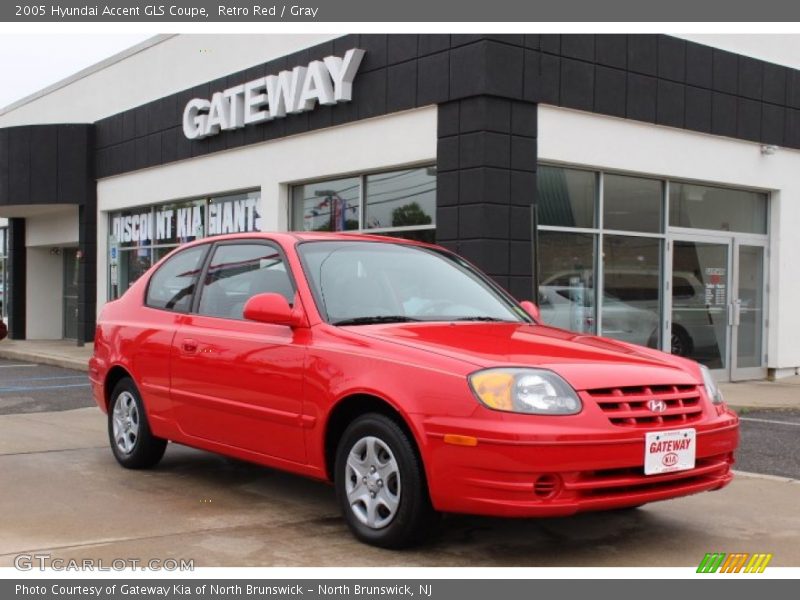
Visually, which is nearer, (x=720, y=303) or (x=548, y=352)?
(x=548, y=352)

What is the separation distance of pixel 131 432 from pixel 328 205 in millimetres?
7542

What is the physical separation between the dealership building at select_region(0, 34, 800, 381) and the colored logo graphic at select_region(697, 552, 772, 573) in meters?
3.82

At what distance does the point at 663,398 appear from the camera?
183 inches

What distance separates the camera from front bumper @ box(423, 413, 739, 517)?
426 centimetres

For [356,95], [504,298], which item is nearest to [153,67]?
[356,95]

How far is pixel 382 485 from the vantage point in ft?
15.4

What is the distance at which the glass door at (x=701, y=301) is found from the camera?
13.5 metres

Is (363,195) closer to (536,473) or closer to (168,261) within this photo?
(168,261)

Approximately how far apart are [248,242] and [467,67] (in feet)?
19.1

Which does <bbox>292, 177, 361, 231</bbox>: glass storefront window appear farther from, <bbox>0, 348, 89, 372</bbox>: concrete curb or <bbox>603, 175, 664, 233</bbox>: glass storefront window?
<bbox>0, 348, 89, 372</bbox>: concrete curb

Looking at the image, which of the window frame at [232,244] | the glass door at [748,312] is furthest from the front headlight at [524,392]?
the glass door at [748,312]

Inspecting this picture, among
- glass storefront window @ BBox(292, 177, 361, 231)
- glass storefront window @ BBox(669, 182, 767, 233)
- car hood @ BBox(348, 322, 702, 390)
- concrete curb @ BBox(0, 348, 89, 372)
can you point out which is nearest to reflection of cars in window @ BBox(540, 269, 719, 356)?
glass storefront window @ BBox(669, 182, 767, 233)

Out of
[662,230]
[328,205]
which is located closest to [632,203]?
[662,230]

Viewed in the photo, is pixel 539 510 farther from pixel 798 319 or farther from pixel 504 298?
pixel 798 319
